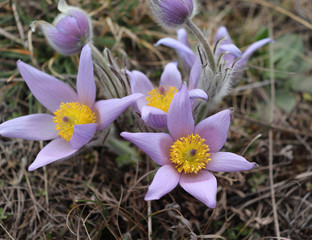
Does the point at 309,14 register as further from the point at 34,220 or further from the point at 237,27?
the point at 34,220

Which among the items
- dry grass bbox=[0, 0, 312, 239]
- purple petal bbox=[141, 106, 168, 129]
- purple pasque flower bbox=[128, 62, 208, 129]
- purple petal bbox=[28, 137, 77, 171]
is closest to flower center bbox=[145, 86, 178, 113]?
purple pasque flower bbox=[128, 62, 208, 129]

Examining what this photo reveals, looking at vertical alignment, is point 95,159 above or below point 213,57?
below

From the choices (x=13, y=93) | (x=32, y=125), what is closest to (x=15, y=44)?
(x=13, y=93)

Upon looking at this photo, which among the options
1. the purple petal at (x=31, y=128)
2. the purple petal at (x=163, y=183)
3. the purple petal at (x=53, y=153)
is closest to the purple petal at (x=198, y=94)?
the purple petal at (x=163, y=183)

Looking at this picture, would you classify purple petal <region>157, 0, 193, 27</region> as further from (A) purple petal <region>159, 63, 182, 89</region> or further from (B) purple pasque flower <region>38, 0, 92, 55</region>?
(B) purple pasque flower <region>38, 0, 92, 55</region>

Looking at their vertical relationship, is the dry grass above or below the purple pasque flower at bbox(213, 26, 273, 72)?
below

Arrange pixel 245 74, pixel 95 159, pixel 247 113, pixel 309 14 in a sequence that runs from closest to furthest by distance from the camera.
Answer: pixel 95 159 → pixel 247 113 → pixel 245 74 → pixel 309 14
